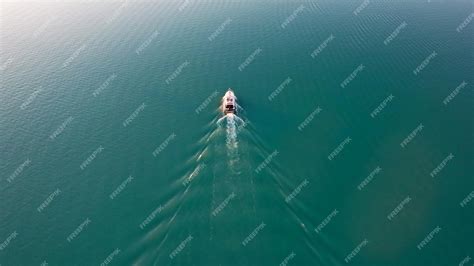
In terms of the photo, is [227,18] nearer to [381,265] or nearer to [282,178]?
[282,178]

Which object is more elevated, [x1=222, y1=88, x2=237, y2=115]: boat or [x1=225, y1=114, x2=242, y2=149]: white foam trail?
[x1=222, y1=88, x2=237, y2=115]: boat

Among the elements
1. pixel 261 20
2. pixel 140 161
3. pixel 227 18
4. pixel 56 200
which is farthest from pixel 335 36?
pixel 56 200

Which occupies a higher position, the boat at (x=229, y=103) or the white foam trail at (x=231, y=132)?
the boat at (x=229, y=103)

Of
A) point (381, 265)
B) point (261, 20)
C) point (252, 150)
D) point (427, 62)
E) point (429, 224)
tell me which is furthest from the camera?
point (261, 20)

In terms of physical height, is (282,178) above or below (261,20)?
below

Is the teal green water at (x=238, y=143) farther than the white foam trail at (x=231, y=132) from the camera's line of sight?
No

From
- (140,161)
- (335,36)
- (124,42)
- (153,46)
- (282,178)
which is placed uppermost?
(124,42)
